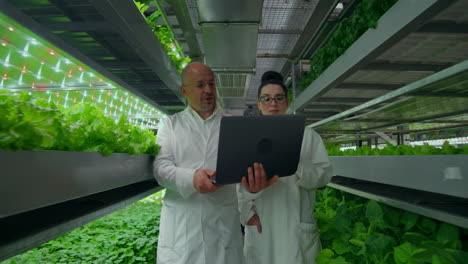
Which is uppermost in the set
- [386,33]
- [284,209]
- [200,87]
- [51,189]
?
[386,33]

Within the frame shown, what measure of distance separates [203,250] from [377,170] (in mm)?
1132

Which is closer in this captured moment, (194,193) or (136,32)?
(136,32)

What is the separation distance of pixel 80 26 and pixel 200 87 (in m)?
0.70

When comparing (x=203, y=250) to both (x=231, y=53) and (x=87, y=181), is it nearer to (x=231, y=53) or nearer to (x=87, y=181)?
(x=87, y=181)

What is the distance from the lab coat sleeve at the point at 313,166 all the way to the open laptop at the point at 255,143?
19.1 inches

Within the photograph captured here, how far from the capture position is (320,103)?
3.92m

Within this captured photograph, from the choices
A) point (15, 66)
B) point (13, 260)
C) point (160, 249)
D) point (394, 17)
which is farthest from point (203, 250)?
point (394, 17)

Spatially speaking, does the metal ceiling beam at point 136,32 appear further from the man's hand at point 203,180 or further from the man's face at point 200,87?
the man's hand at point 203,180

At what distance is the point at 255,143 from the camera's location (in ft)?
4.38

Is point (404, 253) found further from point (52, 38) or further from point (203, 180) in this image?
point (52, 38)

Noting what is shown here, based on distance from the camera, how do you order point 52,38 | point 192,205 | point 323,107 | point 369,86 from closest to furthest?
point 52,38 → point 192,205 → point 369,86 → point 323,107

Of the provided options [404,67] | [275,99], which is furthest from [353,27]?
[275,99]

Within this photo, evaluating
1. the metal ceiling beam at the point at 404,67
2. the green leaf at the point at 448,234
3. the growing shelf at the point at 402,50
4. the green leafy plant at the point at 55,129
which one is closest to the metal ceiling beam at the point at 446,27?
the growing shelf at the point at 402,50

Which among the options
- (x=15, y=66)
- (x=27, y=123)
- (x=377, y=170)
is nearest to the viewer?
(x=27, y=123)
